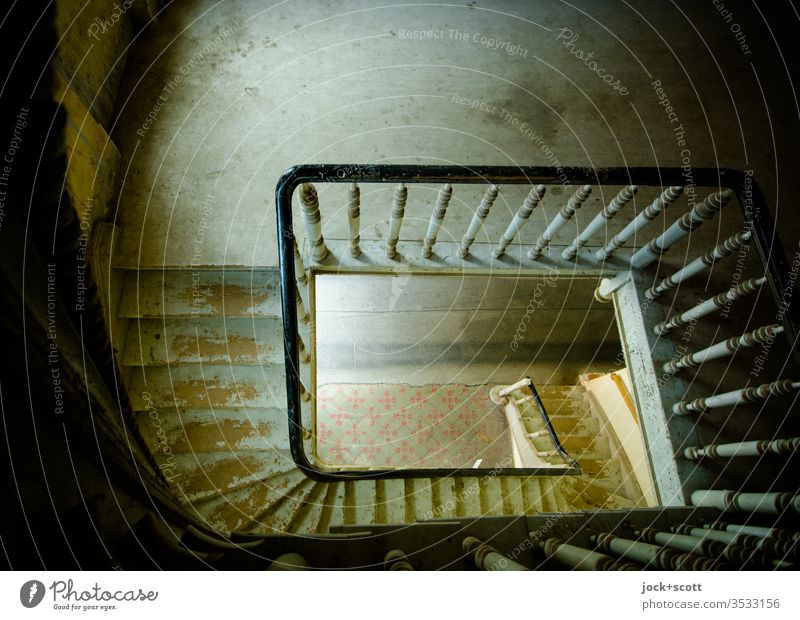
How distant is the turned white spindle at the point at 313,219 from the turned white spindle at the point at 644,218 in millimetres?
1499

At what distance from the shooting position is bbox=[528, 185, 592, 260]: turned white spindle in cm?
206

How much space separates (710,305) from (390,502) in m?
2.22

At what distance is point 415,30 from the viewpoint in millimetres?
3533

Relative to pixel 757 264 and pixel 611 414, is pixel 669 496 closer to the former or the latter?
pixel 757 264

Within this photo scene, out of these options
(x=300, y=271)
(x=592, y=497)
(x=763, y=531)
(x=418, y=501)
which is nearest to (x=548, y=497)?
(x=592, y=497)

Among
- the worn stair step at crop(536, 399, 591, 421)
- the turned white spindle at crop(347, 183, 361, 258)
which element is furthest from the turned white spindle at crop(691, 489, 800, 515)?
the worn stair step at crop(536, 399, 591, 421)

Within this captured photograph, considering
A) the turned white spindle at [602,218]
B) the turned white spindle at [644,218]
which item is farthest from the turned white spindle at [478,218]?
the turned white spindle at [644,218]

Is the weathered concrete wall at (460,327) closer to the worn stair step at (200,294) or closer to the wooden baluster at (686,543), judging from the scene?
the worn stair step at (200,294)

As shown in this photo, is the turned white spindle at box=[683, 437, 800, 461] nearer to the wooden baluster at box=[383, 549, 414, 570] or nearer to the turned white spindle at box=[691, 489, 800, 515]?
the turned white spindle at box=[691, 489, 800, 515]

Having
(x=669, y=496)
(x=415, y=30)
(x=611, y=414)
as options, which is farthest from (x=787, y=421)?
(x=415, y=30)

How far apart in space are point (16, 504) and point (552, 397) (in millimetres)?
4844

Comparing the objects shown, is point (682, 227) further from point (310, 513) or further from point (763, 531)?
point (310, 513)

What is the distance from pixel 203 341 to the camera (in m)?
2.69

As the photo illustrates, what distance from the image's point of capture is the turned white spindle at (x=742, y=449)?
1543mm
